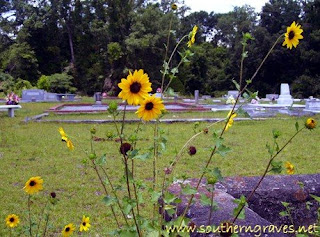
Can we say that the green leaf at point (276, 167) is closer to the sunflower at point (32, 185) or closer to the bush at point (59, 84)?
the sunflower at point (32, 185)

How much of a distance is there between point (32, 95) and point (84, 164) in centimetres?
2077

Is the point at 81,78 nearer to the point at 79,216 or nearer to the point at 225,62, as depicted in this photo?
the point at 225,62

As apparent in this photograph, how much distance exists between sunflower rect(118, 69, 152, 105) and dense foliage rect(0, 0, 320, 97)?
24787 millimetres

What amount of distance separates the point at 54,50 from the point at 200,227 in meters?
31.2

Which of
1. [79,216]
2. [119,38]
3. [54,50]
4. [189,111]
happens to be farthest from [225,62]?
[79,216]

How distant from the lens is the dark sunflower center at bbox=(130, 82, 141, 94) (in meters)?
0.94

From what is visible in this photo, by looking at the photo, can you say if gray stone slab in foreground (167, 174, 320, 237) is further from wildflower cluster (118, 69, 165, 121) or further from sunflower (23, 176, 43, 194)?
wildflower cluster (118, 69, 165, 121)

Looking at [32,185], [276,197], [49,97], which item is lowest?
[49,97]

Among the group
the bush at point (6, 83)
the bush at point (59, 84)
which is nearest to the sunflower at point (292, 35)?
the bush at point (6, 83)

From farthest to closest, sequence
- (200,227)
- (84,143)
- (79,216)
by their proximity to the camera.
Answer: (84,143)
(79,216)
(200,227)

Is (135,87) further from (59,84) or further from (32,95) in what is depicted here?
(59,84)

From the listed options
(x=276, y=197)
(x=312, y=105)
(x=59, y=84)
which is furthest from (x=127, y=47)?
(x=276, y=197)

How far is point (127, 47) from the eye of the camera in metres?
26.1

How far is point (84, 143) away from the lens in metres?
6.41
